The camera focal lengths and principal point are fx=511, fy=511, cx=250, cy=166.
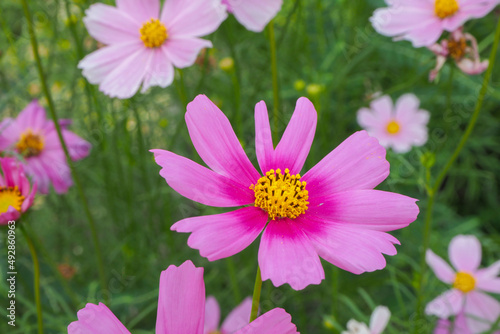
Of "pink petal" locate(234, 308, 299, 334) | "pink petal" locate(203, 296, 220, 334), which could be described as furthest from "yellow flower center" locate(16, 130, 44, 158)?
"pink petal" locate(234, 308, 299, 334)

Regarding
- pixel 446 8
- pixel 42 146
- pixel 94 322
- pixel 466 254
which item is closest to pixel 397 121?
pixel 466 254

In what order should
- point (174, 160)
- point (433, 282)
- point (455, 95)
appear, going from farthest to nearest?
1. point (455, 95)
2. point (433, 282)
3. point (174, 160)

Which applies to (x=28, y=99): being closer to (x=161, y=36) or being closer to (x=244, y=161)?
(x=161, y=36)

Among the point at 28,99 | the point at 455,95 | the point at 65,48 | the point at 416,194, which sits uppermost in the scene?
the point at 65,48

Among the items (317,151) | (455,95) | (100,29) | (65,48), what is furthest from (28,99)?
(455,95)

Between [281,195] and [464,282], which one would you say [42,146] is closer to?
[281,195]

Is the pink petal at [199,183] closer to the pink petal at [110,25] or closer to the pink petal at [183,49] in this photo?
the pink petal at [183,49]

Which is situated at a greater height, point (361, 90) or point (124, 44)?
point (124, 44)

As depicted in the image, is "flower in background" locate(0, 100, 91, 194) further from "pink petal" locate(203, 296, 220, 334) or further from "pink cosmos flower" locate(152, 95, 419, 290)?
"pink cosmos flower" locate(152, 95, 419, 290)
